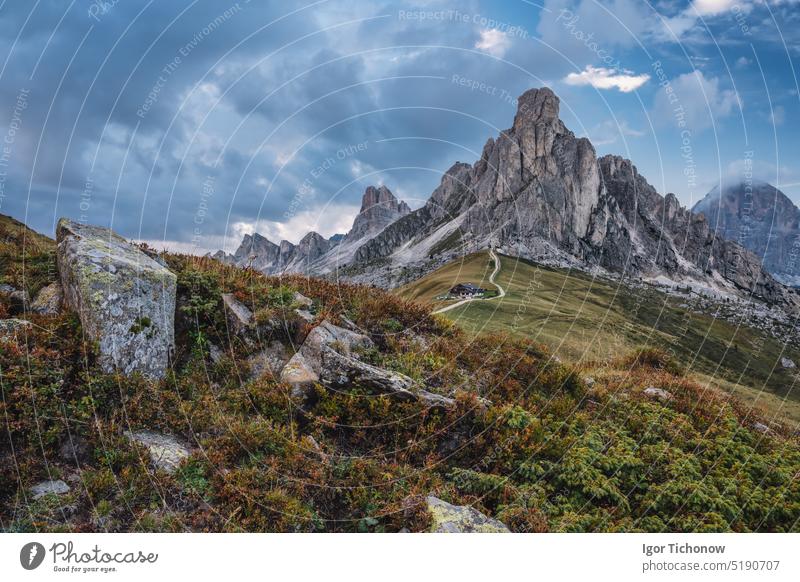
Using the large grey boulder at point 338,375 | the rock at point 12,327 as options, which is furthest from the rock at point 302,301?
the rock at point 12,327

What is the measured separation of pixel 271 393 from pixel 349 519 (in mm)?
2768

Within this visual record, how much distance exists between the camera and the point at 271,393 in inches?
296

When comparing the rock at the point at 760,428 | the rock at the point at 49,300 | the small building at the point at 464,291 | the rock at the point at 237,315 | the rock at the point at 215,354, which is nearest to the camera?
the rock at the point at 49,300

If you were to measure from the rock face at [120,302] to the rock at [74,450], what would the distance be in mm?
1333

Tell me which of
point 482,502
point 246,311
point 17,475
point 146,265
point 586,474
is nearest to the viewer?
point 17,475

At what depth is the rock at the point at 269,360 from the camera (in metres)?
8.38

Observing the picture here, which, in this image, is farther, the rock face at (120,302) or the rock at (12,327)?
the rock face at (120,302)

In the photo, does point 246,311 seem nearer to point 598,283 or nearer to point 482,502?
point 482,502

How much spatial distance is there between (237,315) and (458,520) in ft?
20.5

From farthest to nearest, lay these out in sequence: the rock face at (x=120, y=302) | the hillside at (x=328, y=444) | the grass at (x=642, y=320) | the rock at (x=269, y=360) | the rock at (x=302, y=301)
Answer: the grass at (x=642, y=320)
the rock at (x=302, y=301)
the rock at (x=269, y=360)
the rock face at (x=120, y=302)
the hillside at (x=328, y=444)

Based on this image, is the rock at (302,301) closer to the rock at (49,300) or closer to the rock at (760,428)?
the rock at (49,300)

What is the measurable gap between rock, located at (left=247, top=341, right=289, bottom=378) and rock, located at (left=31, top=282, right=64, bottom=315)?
3.88 metres

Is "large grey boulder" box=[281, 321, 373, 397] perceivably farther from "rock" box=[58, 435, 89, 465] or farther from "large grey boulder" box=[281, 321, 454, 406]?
"rock" box=[58, 435, 89, 465]

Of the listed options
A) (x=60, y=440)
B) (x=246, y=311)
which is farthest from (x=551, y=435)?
(x=60, y=440)
